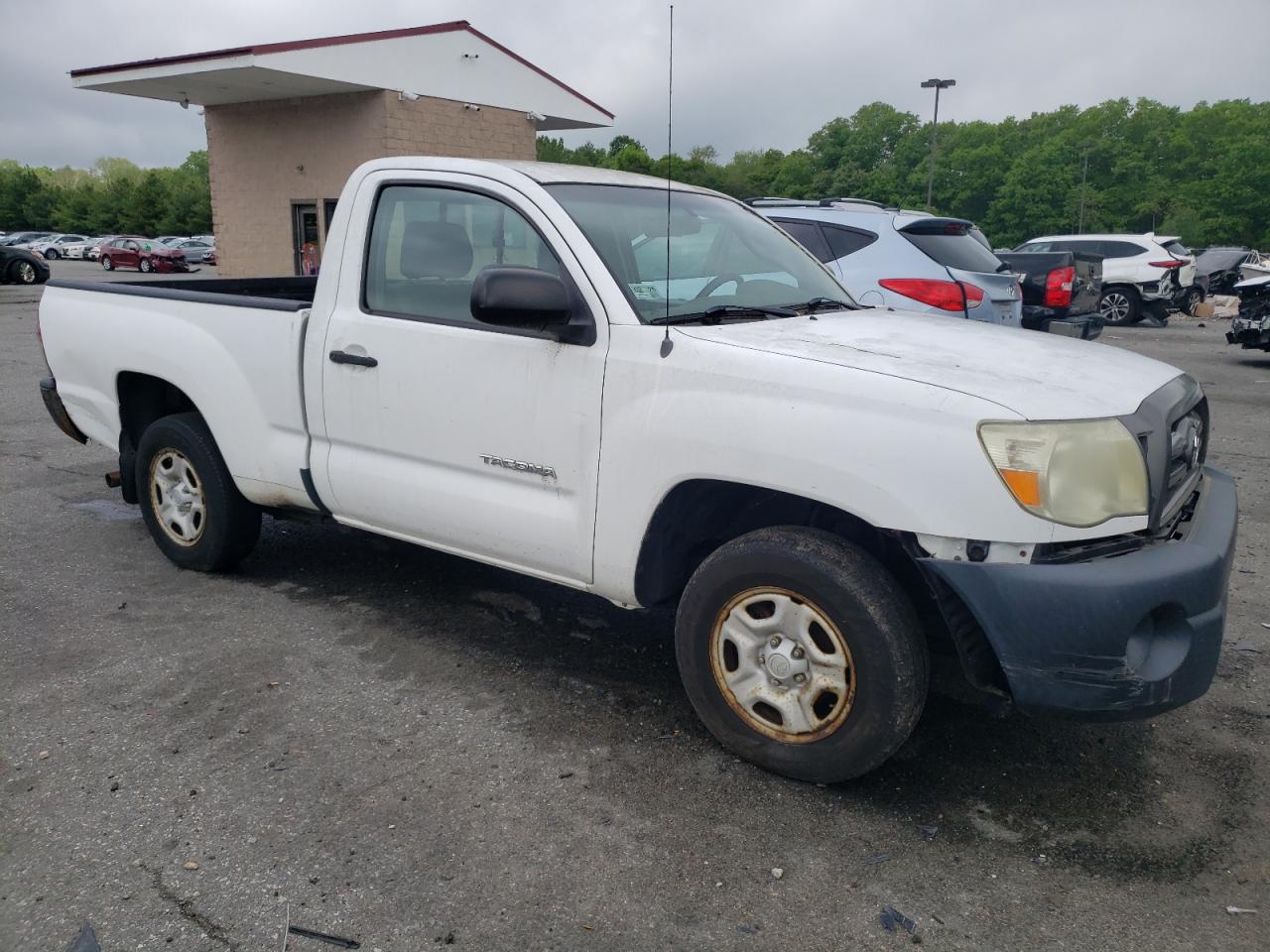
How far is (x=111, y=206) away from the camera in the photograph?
72000 mm

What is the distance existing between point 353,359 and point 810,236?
14.8ft

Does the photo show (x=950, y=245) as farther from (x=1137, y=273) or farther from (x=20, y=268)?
(x=20, y=268)

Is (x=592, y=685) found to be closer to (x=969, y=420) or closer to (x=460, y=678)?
(x=460, y=678)

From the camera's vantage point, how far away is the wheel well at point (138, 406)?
5.13 m

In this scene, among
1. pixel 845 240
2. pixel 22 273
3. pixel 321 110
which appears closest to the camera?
pixel 845 240

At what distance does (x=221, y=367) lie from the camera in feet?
14.9

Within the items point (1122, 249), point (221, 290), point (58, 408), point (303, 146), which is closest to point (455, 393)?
point (221, 290)

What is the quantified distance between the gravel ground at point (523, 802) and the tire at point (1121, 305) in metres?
17.7

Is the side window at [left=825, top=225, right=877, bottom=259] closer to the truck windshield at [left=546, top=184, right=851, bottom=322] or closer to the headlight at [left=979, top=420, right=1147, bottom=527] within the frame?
the truck windshield at [left=546, top=184, right=851, bottom=322]

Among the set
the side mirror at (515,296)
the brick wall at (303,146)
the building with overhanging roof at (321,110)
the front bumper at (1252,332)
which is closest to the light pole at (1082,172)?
the building with overhanging roof at (321,110)

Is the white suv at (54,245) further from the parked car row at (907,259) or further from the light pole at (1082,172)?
the light pole at (1082,172)

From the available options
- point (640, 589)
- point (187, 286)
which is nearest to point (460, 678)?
point (640, 589)

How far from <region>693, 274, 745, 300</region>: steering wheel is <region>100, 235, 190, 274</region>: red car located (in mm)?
41032

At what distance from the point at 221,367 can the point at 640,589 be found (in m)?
2.30
